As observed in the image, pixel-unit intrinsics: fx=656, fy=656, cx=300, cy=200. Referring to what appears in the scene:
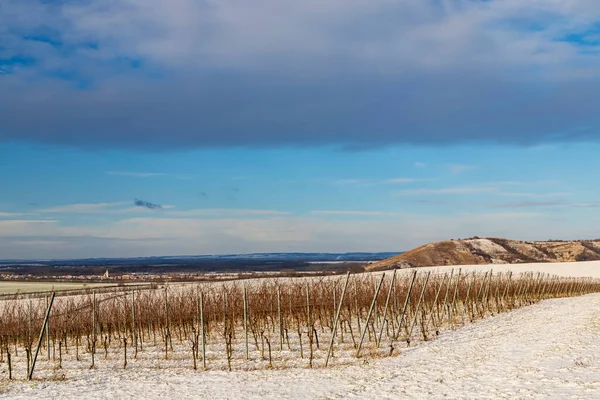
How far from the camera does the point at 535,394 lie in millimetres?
10211

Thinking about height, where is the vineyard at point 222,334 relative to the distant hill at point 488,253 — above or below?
below

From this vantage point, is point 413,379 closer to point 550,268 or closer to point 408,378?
point 408,378

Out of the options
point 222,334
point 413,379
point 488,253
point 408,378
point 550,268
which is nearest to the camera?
point 413,379

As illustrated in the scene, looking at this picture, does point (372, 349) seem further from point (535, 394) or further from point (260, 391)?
point (535, 394)

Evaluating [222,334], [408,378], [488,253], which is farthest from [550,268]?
[408,378]

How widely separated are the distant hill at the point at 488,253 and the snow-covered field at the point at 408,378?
54.7 m

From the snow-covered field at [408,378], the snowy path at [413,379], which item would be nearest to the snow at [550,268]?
the snow-covered field at [408,378]

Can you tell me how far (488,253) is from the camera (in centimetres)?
8275

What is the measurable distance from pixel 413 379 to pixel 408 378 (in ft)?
0.48

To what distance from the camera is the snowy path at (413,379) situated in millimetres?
10914

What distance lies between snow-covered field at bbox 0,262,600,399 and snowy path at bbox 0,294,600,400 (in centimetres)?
2

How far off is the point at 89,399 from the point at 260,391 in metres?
3.03

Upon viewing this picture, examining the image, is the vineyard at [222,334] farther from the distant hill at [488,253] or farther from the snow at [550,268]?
the distant hill at [488,253]

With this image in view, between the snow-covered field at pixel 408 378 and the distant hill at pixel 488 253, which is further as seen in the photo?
the distant hill at pixel 488 253
